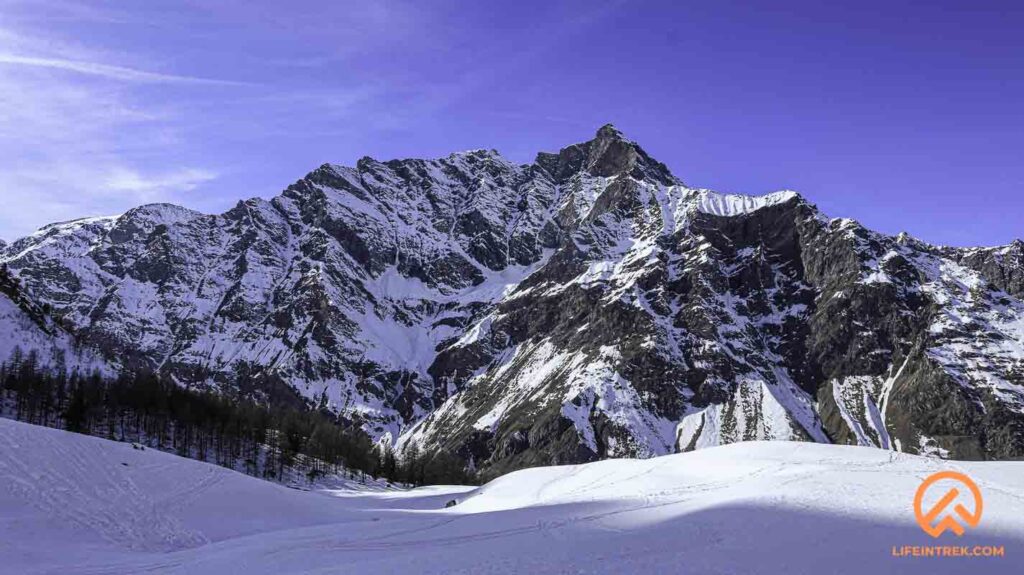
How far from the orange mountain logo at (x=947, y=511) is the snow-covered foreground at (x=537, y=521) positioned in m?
0.65

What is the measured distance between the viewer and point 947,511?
3691cm

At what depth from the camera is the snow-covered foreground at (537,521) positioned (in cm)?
3061

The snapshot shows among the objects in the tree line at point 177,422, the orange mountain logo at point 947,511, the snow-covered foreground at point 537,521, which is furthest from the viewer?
the tree line at point 177,422

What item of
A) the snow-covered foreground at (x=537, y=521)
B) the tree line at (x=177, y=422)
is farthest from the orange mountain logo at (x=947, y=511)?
the tree line at (x=177, y=422)

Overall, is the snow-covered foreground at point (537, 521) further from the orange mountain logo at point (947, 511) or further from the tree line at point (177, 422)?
the tree line at point (177, 422)

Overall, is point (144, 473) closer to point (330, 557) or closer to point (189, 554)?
point (189, 554)

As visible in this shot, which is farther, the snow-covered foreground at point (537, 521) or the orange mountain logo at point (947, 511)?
the orange mountain logo at point (947, 511)

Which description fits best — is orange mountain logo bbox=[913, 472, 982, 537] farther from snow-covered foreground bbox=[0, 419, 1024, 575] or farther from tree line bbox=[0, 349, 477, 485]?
tree line bbox=[0, 349, 477, 485]

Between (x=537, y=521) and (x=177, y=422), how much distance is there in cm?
10272

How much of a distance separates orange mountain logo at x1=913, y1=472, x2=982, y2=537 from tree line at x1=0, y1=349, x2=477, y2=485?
9381cm

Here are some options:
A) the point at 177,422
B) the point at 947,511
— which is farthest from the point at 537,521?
the point at 177,422

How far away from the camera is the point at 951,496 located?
129 ft

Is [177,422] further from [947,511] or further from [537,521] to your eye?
[947,511]

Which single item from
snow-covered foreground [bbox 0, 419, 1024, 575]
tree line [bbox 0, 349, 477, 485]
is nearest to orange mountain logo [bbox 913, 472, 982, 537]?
snow-covered foreground [bbox 0, 419, 1024, 575]
